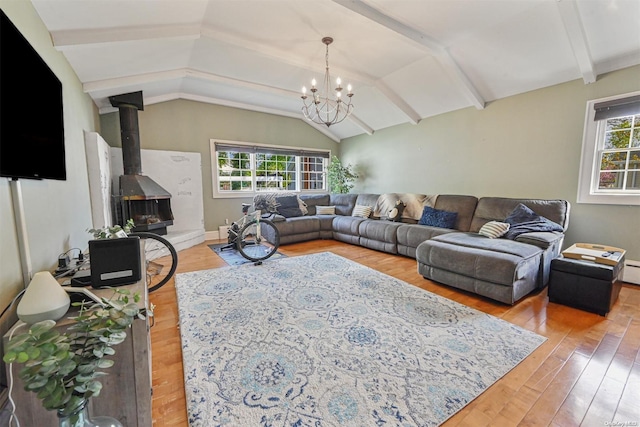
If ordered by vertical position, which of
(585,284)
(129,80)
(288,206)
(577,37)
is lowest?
(585,284)

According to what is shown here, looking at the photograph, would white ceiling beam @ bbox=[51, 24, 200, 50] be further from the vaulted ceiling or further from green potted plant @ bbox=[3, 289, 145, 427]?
green potted plant @ bbox=[3, 289, 145, 427]

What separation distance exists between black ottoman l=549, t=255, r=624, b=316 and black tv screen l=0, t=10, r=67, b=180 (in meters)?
3.81

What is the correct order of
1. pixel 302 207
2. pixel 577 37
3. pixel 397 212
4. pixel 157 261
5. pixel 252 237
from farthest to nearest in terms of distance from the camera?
1. pixel 302 207
2. pixel 397 212
3. pixel 252 237
4. pixel 157 261
5. pixel 577 37

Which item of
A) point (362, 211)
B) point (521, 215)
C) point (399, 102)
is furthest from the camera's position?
point (362, 211)

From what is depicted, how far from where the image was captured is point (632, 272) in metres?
2.89

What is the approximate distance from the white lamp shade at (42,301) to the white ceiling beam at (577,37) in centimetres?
407

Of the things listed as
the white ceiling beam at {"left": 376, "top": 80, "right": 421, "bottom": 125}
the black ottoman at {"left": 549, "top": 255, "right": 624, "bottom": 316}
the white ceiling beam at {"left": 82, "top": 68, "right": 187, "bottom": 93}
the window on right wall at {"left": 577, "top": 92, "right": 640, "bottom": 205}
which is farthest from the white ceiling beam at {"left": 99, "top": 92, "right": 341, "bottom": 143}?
the black ottoman at {"left": 549, "top": 255, "right": 624, "bottom": 316}

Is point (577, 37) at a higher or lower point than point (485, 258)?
higher

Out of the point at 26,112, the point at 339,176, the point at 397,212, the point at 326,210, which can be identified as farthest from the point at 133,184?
the point at 397,212

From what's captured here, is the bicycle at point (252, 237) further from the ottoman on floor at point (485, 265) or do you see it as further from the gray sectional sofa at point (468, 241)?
the ottoman on floor at point (485, 265)

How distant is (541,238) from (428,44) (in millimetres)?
2477

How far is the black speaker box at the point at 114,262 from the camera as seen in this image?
1.43 metres

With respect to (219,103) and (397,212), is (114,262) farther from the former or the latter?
(219,103)

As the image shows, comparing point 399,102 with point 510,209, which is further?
point 399,102
